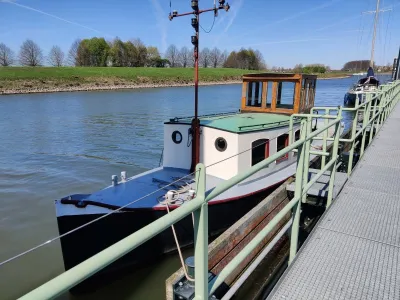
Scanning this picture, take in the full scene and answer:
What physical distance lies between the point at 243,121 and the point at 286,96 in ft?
7.54

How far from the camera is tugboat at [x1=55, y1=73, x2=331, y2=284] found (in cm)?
538

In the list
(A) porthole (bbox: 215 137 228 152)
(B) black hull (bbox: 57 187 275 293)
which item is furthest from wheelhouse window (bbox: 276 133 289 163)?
(B) black hull (bbox: 57 187 275 293)

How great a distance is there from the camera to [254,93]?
30.0 ft

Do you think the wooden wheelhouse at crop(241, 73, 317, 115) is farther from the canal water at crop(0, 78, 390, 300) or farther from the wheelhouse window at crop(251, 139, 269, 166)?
the canal water at crop(0, 78, 390, 300)

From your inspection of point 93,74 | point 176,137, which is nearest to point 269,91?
point 176,137

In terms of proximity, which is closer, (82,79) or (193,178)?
(193,178)

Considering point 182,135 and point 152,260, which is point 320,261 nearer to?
point 152,260

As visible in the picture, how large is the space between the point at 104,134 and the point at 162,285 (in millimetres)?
14790

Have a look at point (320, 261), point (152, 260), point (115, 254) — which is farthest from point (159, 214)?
point (115, 254)

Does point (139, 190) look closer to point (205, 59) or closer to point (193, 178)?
point (193, 178)

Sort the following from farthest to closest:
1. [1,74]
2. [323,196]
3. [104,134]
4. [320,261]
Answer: [1,74] < [104,134] < [323,196] < [320,261]

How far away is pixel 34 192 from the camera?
33.0 feet

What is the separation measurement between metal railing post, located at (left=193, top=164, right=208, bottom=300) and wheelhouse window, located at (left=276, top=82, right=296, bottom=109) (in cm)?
776

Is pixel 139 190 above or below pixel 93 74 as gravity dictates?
below
